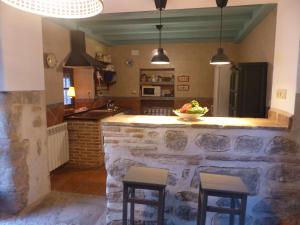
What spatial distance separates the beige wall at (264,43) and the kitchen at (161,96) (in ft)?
0.05

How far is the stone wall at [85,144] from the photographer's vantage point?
390 centimetres

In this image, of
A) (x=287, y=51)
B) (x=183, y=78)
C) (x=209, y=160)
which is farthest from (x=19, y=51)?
Result: (x=183, y=78)

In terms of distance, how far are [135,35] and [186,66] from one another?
1566mm

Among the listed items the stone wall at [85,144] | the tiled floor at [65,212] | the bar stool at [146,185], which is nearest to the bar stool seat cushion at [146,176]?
the bar stool at [146,185]

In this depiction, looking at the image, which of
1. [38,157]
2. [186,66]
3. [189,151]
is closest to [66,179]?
[38,157]

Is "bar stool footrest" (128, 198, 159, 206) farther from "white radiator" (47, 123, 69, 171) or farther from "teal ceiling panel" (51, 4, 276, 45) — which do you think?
"teal ceiling panel" (51, 4, 276, 45)

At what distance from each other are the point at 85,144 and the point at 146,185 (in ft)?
8.24

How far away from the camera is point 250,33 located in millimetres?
4309

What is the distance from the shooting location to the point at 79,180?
3.46 m

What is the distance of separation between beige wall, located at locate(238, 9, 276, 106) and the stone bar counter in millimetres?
1236

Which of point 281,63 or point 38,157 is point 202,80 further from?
point 38,157

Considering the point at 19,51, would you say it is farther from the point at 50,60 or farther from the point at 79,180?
the point at 79,180

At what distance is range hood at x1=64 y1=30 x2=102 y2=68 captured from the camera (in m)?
3.91

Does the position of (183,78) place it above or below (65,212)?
above
